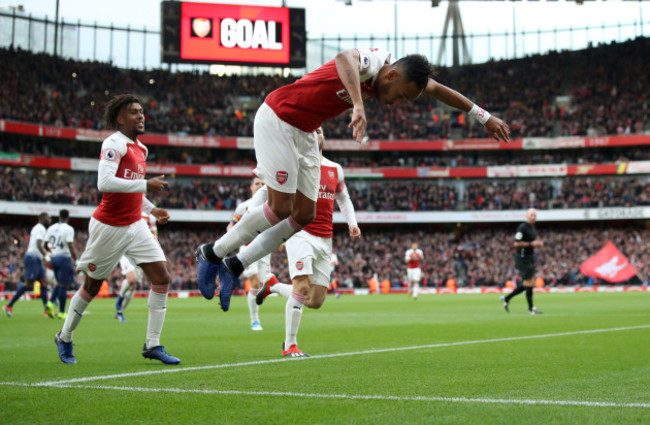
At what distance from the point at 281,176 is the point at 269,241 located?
703 mm

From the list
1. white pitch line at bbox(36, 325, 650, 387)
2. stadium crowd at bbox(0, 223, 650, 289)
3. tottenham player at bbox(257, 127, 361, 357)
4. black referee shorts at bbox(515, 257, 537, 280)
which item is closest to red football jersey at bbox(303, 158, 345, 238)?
tottenham player at bbox(257, 127, 361, 357)

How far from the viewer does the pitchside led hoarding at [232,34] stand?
48875 mm

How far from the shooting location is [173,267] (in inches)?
1820

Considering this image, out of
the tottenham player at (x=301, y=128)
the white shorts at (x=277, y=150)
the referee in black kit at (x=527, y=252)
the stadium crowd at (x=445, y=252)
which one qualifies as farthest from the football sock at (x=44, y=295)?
the stadium crowd at (x=445, y=252)

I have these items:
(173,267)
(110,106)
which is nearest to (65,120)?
(173,267)

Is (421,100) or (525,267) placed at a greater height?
(421,100)

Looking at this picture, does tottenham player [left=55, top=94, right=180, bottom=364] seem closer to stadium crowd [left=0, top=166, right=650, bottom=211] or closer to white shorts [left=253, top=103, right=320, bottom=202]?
white shorts [left=253, top=103, right=320, bottom=202]

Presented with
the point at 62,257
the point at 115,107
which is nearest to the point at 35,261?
the point at 62,257

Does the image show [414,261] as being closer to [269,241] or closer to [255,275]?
[255,275]

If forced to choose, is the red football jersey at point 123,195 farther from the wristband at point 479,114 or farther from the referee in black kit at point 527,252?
the referee in black kit at point 527,252

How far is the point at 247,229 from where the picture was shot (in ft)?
20.7

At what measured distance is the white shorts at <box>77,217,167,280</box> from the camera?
24.4 feet

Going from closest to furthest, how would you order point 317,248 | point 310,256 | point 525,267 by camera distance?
point 310,256
point 317,248
point 525,267

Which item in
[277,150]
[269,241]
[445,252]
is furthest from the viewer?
[445,252]
